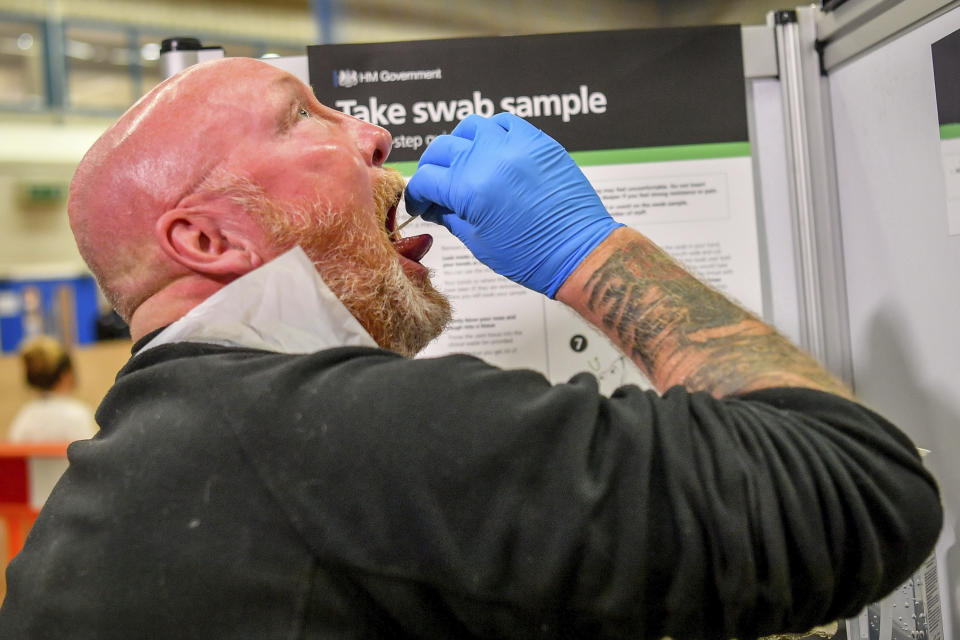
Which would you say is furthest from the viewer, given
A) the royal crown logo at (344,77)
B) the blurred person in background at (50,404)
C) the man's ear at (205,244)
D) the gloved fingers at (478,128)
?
the blurred person in background at (50,404)

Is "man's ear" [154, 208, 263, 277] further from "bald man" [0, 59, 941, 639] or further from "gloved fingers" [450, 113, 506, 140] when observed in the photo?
"gloved fingers" [450, 113, 506, 140]

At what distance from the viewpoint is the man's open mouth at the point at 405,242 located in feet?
3.84

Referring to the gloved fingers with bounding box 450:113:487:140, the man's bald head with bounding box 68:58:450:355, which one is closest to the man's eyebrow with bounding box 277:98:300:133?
the man's bald head with bounding box 68:58:450:355

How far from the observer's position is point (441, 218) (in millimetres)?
1187

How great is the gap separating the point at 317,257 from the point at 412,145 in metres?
0.48

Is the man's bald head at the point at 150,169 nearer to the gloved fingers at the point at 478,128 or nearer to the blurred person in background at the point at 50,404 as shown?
the gloved fingers at the point at 478,128

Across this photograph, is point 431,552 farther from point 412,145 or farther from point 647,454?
point 412,145

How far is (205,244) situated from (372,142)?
27 cm

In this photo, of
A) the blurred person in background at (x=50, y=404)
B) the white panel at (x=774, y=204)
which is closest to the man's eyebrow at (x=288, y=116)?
the white panel at (x=774, y=204)

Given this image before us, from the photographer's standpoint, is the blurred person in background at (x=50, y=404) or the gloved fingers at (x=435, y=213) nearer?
the gloved fingers at (x=435, y=213)

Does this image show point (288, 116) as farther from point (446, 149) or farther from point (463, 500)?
point (463, 500)

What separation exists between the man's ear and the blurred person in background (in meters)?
3.65

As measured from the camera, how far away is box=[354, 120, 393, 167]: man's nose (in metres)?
1.12

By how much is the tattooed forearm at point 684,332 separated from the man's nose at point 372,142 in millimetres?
362
